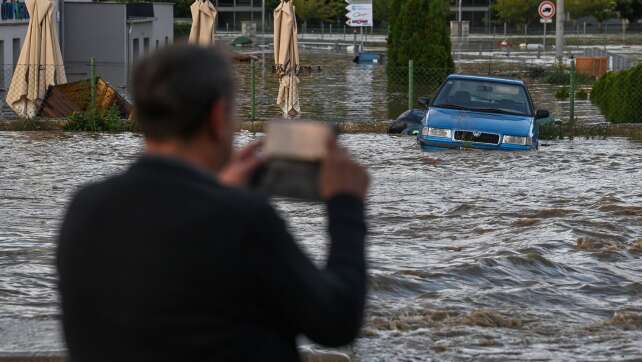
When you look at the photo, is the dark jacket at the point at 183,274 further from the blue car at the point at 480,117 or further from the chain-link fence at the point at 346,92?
the chain-link fence at the point at 346,92

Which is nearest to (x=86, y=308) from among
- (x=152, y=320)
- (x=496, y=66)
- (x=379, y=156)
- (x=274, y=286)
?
(x=152, y=320)

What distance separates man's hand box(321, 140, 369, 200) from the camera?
10.4 ft

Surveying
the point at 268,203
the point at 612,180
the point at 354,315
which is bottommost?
the point at 612,180

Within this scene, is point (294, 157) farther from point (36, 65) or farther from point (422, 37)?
point (422, 37)

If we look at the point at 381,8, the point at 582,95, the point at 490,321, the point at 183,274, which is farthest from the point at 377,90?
the point at 381,8

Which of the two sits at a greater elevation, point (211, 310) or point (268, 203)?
point (268, 203)

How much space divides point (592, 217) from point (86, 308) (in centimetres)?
1141

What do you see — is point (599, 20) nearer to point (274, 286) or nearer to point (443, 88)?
point (443, 88)

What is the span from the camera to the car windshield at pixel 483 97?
2091 cm

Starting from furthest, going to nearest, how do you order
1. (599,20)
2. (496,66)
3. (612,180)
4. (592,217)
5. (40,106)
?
(599,20) → (496,66) → (40,106) → (612,180) → (592,217)

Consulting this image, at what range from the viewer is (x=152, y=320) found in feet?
9.80

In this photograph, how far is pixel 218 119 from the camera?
3.07m

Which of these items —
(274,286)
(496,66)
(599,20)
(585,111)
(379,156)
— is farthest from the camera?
(599,20)

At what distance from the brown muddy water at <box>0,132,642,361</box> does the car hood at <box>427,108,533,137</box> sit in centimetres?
36
